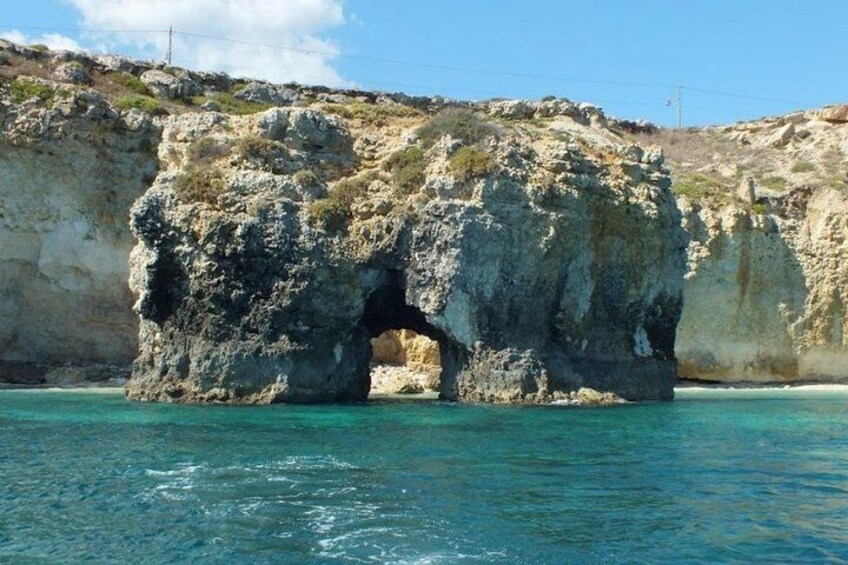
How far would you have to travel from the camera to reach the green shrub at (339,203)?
3275 centimetres

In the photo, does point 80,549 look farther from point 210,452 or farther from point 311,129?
point 311,129

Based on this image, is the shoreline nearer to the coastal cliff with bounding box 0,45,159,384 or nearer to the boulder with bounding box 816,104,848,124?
the coastal cliff with bounding box 0,45,159,384

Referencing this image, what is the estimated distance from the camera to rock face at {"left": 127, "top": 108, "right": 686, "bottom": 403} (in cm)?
3172

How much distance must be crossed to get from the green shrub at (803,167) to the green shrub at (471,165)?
3597 cm

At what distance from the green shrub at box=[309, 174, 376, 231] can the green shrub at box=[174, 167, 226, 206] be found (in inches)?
129

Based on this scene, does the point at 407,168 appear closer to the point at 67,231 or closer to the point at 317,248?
the point at 317,248

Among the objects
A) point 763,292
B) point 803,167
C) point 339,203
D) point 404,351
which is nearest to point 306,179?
point 339,203

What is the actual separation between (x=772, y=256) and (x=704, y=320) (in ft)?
17.5

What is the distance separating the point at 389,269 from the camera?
3319cm

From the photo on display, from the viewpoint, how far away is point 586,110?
66500 millimetres

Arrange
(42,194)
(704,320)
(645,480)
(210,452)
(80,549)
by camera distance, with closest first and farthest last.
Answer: (80,549) < (645,480) < (210,452) < (42,194) < (704,320)

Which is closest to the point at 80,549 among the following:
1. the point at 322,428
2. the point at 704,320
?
the point at 322,428

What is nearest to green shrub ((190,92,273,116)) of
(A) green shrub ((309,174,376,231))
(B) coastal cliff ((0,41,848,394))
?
(B) coastal cliff ((0,41,848,394))

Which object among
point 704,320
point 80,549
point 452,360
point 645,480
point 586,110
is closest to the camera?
point 80,549
